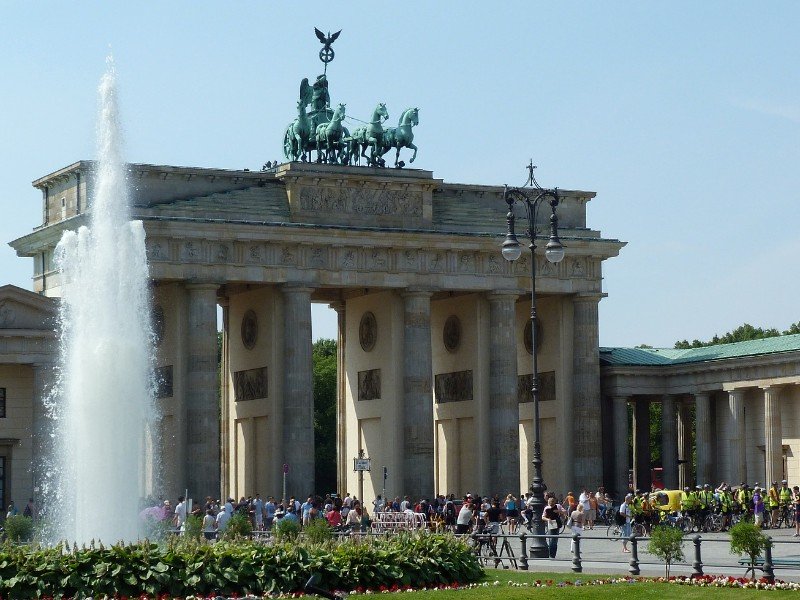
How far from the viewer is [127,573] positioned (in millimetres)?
34500

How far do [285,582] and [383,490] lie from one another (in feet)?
162

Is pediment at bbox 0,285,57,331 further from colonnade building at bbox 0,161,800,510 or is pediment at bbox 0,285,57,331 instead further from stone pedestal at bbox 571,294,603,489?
stone pedestal at bbox 571,294,603,489

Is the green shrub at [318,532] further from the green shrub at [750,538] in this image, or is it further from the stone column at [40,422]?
the stone column at [40,422]

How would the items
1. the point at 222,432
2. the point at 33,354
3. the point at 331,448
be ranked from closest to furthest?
the point at 33,354 < the point at 222,432 < the point at 331,448

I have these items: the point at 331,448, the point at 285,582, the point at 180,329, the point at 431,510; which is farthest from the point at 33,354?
the point at 331,448

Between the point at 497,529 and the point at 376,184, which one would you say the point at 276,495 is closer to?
the point at 376,184

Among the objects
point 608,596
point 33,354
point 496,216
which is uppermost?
point 496,216

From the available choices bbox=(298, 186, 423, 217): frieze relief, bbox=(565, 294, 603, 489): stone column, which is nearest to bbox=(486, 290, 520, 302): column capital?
bbox=(565, 294, 603, 489): stone column

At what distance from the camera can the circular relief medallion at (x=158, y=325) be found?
83.3 m

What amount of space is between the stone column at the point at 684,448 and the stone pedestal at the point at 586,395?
6.17 metres

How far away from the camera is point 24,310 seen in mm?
71438

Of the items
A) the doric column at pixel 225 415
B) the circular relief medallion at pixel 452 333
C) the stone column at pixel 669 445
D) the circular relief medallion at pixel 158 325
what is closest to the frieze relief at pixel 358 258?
the circular relief medallion at pixel 158 325

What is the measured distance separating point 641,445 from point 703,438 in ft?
19.1

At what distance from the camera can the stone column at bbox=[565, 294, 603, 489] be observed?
89375 mm
